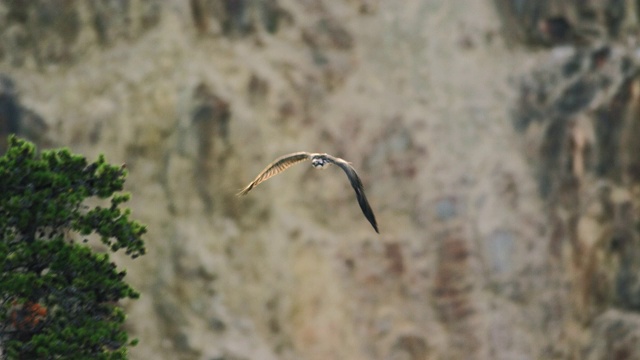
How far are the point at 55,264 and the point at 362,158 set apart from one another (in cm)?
1737

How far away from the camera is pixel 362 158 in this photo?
43000 mm

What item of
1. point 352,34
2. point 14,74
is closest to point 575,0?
point 352,34

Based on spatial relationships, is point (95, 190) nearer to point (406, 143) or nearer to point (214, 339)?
point (214, 339)

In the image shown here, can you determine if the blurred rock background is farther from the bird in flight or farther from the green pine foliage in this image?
the bird in flight

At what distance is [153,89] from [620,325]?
1604cm

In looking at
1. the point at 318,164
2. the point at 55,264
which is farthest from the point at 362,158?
the point at 55,264

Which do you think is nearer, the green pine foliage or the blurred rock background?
the green pine foliage

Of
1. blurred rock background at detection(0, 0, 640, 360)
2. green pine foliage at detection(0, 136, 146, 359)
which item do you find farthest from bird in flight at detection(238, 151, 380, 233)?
blurred rock background at detection(0, 0, 640, 360)

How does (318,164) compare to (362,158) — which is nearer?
(318,164)

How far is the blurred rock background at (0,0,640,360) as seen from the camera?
1613 inches

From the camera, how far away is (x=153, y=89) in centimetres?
4162

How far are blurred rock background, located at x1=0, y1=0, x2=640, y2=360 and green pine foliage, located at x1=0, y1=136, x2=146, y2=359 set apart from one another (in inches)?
503

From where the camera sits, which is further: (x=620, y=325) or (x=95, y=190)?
(x=620, y=325)

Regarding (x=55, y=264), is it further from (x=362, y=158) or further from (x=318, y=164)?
(x=362, y=158)
